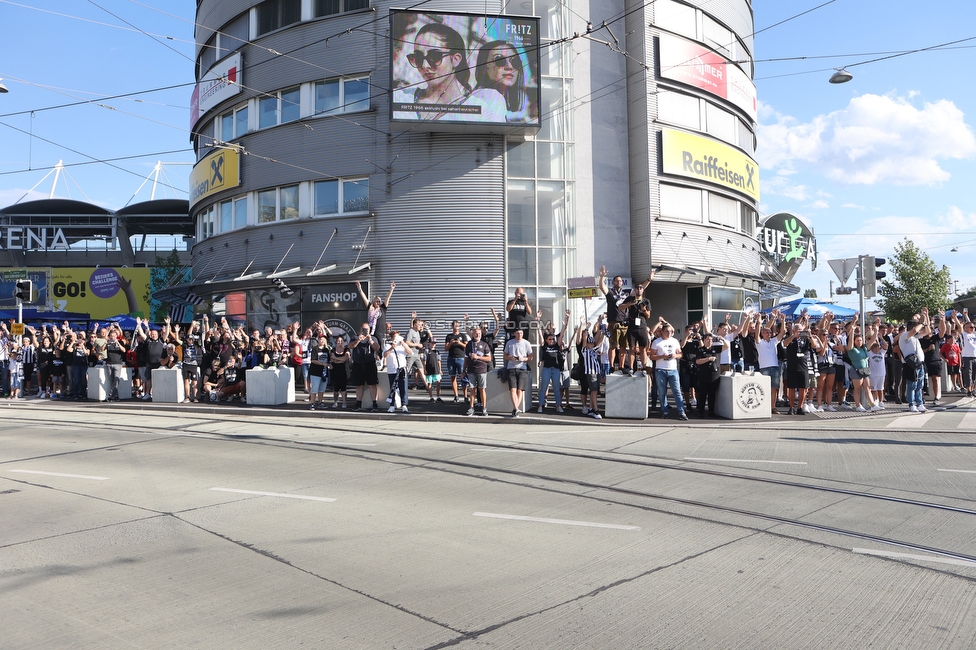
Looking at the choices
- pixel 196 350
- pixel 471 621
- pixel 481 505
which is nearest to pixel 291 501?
pixel 481 505

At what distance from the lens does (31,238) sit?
46688 millimetres

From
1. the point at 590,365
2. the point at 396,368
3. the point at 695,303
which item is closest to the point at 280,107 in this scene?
the point at 396,368

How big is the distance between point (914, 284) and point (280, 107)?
120ft

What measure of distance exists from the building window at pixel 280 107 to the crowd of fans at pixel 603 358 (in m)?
8.61

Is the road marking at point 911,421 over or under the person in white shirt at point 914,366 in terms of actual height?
under

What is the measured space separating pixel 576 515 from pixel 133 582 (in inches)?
142

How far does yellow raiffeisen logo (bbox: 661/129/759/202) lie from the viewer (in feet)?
80.0

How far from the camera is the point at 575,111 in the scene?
77.9ft

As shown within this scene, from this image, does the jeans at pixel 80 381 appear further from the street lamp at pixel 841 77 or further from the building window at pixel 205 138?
the street lamp at pixel 841 77

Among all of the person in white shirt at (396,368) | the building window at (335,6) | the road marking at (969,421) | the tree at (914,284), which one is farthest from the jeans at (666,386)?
the tree at (914,284)

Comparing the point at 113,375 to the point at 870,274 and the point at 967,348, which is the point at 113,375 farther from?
the point at 967,348

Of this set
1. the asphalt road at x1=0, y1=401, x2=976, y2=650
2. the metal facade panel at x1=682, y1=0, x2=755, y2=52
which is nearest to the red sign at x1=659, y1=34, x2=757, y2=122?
the metal facade panel at x1=682, y1=0, x2=755, y2=52

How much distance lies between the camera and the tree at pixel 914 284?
41219 mm

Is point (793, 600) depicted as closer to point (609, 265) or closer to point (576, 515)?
point (576, 515)
